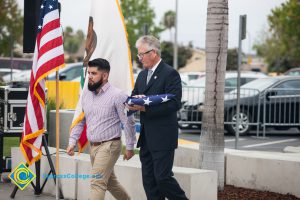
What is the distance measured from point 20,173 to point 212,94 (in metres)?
2.64

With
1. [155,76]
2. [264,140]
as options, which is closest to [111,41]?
[155,76]

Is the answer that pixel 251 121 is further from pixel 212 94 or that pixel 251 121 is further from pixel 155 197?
pixel 155 197

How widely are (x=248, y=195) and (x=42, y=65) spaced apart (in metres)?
2.86

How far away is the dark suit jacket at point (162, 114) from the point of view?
6652 millimetres

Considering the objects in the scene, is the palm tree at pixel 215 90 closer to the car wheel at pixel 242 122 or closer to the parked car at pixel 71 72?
the car wheel at pixel 242 122

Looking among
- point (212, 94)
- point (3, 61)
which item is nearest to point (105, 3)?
point (212, 94)

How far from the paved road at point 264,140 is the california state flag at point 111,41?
24.5 ft

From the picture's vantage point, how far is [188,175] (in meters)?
7.40

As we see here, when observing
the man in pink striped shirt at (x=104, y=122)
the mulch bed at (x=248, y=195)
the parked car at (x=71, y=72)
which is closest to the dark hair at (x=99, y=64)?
the man in pink striped shirt at (x=104, y=122)

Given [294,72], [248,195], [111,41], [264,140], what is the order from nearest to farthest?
1. [248,195]
2. [111,41]
3. [264,140]
4. [294,72]

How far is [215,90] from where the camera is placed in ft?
27.5

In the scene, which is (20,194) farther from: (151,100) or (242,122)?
(242,122)

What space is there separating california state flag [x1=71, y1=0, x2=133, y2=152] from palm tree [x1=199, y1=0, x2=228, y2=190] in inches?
45.1

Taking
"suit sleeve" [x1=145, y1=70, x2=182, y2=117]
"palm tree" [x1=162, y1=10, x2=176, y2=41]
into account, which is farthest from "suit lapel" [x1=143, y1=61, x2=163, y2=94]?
"palm tree" [x1=162, y1=10, x2=176, y2=41]
